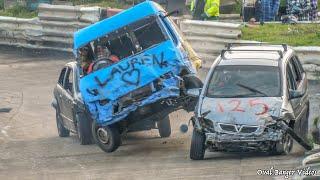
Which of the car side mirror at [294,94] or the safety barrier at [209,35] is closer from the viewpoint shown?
the car side mirror at [294,94]

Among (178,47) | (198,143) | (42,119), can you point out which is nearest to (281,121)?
(198,143)

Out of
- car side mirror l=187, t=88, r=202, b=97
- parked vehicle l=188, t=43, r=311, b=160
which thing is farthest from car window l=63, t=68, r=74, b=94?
parked vehicle l=188, t=43, r=311, b=160

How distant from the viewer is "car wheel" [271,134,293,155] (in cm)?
1378

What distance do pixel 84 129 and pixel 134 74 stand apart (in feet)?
5.88

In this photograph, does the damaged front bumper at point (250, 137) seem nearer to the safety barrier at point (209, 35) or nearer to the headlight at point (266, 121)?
the headlight at point (266, 121)

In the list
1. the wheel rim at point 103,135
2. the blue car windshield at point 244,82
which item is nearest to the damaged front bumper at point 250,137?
the blue car windshield at point 244,82

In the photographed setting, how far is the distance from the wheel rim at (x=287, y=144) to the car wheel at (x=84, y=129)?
4.31 metres

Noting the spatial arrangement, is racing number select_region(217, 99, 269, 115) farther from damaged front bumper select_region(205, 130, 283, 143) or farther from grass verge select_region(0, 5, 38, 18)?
grass verge select_region(0, 5, 38, 18)

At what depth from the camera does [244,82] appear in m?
14.7

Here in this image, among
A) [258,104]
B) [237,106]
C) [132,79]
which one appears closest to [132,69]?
[132,79]

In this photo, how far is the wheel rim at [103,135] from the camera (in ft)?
51.9

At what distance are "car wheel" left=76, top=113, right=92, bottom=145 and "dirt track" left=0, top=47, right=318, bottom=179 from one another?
0.16 meters

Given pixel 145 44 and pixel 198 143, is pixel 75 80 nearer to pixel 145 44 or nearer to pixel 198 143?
pixel 145 44

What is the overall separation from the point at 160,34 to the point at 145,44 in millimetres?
355
